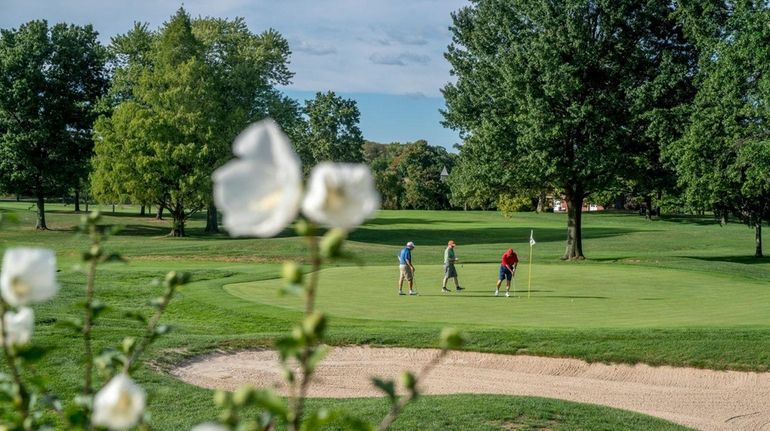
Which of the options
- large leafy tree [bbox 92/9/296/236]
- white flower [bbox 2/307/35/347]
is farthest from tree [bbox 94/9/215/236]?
white flower [bbox 2/307/35/347]

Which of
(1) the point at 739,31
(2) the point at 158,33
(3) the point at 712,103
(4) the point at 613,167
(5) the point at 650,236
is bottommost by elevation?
(5) the point at 650,236

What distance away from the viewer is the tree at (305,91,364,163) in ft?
322

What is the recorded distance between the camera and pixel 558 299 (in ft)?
75.9

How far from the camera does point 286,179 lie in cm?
139

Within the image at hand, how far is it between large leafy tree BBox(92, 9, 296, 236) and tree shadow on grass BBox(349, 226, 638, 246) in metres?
11.2

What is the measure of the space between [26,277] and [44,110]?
2263 inches

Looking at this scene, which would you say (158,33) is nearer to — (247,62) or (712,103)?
(247,62)

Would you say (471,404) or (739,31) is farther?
(739,31)

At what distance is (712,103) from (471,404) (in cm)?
2794

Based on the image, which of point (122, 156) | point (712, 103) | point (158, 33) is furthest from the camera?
point (158, 33)


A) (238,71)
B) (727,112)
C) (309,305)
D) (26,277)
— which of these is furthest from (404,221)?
(309,305)

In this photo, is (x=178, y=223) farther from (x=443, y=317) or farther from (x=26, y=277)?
(x=26, y=277)

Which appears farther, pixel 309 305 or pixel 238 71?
pixel 238 71

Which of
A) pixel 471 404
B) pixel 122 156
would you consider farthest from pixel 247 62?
pixel 471 404
